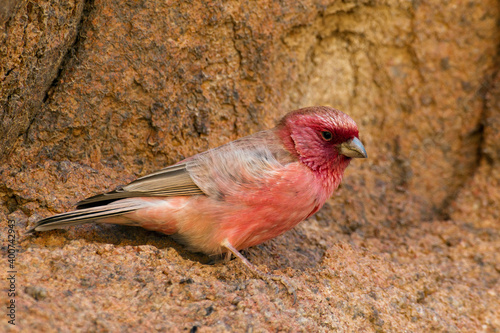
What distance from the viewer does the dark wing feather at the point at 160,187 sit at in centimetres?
456

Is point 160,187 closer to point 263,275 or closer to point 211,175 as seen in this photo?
point 211,175

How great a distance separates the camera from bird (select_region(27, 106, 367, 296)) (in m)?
4.52

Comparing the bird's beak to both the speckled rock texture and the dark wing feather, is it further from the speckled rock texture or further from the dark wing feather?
the dark wing feather

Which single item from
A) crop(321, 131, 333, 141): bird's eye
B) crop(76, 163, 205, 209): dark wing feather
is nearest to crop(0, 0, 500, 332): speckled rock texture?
crop(76, 163, 205, 209): dark wing feather

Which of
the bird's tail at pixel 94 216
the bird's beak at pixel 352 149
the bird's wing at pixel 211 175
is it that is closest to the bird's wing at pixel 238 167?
the bird's wing at pixel 211 175

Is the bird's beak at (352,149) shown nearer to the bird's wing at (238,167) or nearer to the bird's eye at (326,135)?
the bird's eye at (326,135)

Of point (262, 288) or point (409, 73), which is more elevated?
point (409, 73)

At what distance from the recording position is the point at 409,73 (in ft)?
22.0

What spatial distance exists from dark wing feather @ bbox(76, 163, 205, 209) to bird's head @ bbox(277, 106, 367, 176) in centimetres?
98

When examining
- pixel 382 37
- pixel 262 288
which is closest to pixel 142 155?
pixel 262 288

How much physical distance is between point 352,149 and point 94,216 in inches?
90.3

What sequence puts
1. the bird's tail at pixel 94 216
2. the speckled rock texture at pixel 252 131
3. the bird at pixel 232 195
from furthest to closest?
the bird at pixel 232 195 < the bird's tail at pixel 94 216 < the speckled rock texture at pixel 252 131

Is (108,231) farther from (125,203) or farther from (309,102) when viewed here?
(309,102)

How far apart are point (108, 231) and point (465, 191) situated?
4154 mm
